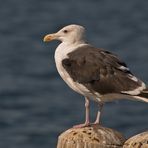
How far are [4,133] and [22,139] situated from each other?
72cm

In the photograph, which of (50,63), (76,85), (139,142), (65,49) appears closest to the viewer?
(139,142)

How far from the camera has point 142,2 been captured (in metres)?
44.4

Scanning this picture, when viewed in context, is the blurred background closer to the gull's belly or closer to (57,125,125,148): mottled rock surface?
the gull's belly

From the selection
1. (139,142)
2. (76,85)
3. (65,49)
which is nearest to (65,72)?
(76,85)

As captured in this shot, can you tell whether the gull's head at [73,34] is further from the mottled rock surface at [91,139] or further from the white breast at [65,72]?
the mottled rock surface at [91,139]

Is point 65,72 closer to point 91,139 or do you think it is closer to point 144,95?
point 144,95

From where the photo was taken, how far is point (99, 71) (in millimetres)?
11656

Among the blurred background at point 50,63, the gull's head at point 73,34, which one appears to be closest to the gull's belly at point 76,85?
the gull's head at point 73,34

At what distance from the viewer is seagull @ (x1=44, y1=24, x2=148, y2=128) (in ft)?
37.7

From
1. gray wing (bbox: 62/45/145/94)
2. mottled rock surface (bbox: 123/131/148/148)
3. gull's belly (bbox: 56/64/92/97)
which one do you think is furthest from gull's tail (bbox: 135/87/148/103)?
mottled rock surface (bbox: 123/131/148/148)

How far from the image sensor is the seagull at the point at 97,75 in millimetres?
11484

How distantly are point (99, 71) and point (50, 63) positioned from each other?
2053 cm

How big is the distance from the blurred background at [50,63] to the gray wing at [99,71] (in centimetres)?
1279

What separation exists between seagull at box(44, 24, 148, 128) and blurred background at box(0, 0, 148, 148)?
12721mm
